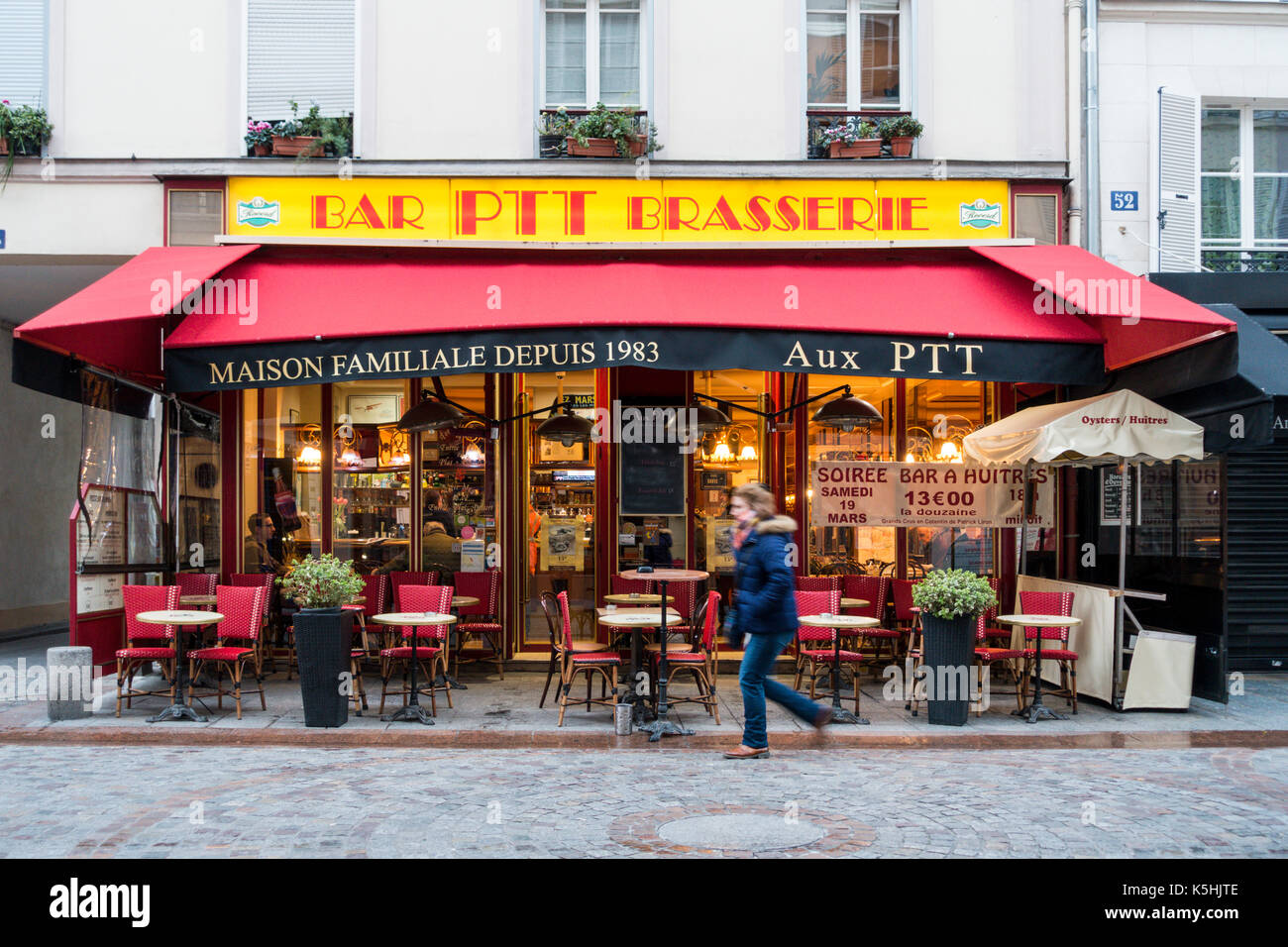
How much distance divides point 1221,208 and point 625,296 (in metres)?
6.66

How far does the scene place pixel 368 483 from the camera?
11.7m

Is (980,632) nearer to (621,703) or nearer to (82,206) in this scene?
(621,703)

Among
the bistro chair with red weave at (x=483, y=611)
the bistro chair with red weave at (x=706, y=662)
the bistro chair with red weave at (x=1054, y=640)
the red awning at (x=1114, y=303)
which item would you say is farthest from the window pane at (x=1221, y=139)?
the bistro chair with red weave at (x=483, y=611)

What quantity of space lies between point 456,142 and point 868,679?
7.08m

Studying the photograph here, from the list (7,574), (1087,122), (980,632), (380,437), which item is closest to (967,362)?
(980,632)

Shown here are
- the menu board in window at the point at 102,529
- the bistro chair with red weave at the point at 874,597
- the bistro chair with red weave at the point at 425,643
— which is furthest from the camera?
the bistro chair with red weave at the point at 874,597

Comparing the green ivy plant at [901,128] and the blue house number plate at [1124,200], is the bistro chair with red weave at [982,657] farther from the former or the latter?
the green ivy plant at [901,128]

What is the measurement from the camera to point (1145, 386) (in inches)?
380

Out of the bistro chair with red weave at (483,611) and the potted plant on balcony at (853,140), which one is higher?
the potted plant on balcony at (853,140)

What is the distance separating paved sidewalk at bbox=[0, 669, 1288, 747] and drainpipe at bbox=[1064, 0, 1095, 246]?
490 cm

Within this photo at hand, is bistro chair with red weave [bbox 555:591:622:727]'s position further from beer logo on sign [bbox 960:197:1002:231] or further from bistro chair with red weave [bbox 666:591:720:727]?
beer logo on sign [bbox 960:197:1002:231]

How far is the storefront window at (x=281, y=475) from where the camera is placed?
11.6 m

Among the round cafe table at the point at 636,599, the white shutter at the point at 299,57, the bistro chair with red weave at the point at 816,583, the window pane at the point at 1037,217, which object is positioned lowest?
the round cafe table at the point at 636,599

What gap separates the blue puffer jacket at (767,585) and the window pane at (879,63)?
6290 mm
